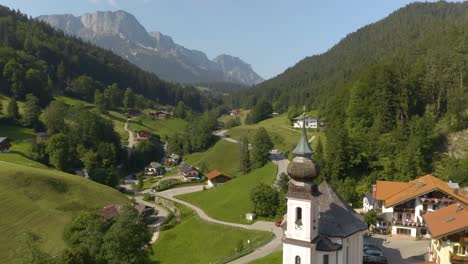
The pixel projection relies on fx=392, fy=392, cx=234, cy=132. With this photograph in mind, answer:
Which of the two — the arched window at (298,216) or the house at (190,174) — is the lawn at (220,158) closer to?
the house at (190,174)

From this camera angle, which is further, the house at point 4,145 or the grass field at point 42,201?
the house at point 4,145

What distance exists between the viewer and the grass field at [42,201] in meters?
49.1

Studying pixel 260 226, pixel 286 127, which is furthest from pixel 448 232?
pixel 286 127

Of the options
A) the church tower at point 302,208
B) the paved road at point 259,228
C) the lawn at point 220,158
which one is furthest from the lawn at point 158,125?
the church tower at point 302,208

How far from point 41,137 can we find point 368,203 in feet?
254

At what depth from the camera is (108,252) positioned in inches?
1484

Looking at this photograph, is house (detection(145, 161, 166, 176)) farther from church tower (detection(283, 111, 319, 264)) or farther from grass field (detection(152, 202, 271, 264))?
church tower (detection(283, 111, 319, 264))

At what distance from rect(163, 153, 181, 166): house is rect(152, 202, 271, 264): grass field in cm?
6087

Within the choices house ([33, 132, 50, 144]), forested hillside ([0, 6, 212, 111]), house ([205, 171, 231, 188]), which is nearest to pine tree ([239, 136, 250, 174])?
house ([205, 171, 231, 188])

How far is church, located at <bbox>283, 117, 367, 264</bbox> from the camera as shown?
2584 centimetres

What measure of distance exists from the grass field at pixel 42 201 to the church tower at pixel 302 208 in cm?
3312

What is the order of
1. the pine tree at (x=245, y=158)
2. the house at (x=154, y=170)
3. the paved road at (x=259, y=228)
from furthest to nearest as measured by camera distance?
the house at (x=154, y=170) < the pine tree at (x=245, y=158) < the paved road at (x=259, y=228)

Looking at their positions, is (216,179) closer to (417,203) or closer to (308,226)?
(417,203)

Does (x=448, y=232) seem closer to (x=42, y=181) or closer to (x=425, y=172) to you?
(x=425, y=172)
